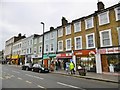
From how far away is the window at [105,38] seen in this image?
19.2m

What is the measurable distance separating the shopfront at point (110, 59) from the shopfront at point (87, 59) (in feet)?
4.97

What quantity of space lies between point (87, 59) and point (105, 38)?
181 inches

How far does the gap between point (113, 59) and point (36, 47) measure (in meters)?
23.1

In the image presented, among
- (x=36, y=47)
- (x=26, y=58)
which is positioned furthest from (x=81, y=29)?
(x=26, y=58)

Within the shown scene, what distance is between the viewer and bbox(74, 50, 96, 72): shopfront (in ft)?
69.9

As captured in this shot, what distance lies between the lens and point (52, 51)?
30.5m

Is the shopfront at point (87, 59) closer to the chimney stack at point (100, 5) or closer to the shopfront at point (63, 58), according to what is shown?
the shopfront at point (63, 58)

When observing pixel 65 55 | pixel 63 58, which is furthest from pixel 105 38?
pixel 63 58

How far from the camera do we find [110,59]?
19.2 m

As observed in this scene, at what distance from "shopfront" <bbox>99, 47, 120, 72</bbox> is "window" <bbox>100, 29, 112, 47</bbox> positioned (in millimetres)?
817

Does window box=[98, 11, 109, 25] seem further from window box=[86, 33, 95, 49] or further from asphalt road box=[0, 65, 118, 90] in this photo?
asphalt road box=[0, 65, 118, 90]

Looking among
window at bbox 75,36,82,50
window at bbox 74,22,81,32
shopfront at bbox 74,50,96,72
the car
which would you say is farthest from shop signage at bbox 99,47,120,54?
window at bbox 74,22,81,32

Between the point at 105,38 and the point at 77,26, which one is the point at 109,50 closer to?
the point at 105,38

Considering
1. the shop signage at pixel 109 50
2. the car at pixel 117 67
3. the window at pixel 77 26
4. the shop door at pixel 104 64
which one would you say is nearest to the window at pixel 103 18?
the shop signage at pixel 109 50
